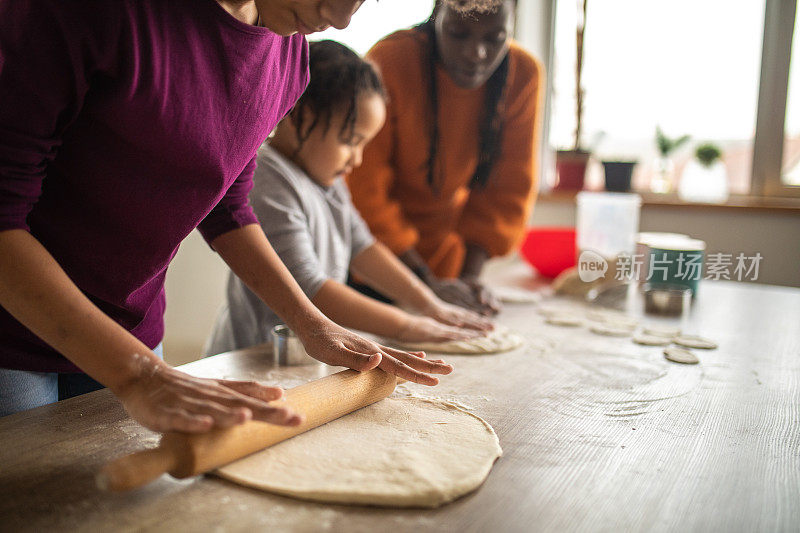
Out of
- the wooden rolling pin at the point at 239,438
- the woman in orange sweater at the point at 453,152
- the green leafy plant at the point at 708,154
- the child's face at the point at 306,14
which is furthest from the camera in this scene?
the green leafy plant at the point at 708,154

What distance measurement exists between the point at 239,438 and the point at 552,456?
15.2 inches

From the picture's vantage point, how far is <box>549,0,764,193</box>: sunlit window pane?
296 cm

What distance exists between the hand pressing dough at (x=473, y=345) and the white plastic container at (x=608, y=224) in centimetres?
74

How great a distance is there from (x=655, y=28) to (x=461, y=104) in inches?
78.9

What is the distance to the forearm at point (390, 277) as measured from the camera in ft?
4.80

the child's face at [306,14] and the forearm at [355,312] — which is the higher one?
the child's face at [306,14]

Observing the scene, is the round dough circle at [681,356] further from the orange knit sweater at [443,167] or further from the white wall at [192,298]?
the white wall at [192,298]

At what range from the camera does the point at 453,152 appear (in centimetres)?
182

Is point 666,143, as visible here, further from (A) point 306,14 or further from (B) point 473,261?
(A) point 306,14

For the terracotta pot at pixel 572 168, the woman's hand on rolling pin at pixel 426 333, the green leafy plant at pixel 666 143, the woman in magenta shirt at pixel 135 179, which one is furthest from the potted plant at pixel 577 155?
the woman in magenta shirt at pixel 135 179

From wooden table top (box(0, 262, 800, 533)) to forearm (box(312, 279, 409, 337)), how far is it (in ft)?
0.52

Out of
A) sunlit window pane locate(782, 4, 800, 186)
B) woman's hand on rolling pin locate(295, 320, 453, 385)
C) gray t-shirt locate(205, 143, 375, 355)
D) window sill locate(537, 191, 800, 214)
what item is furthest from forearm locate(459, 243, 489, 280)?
sunlit window pane locate(782, 4, 800, 186)

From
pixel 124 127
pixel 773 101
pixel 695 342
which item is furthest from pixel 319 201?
pixel 773 101

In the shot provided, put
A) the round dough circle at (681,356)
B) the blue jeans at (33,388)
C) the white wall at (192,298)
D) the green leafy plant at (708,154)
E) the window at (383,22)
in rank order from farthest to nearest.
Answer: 1. the green leafy plant at (708,154)
2. the white wall at (192,298)
3. the window at (383,22)
4. the round dough circle at (681,356)
5. the blue jeans at (33,388)
